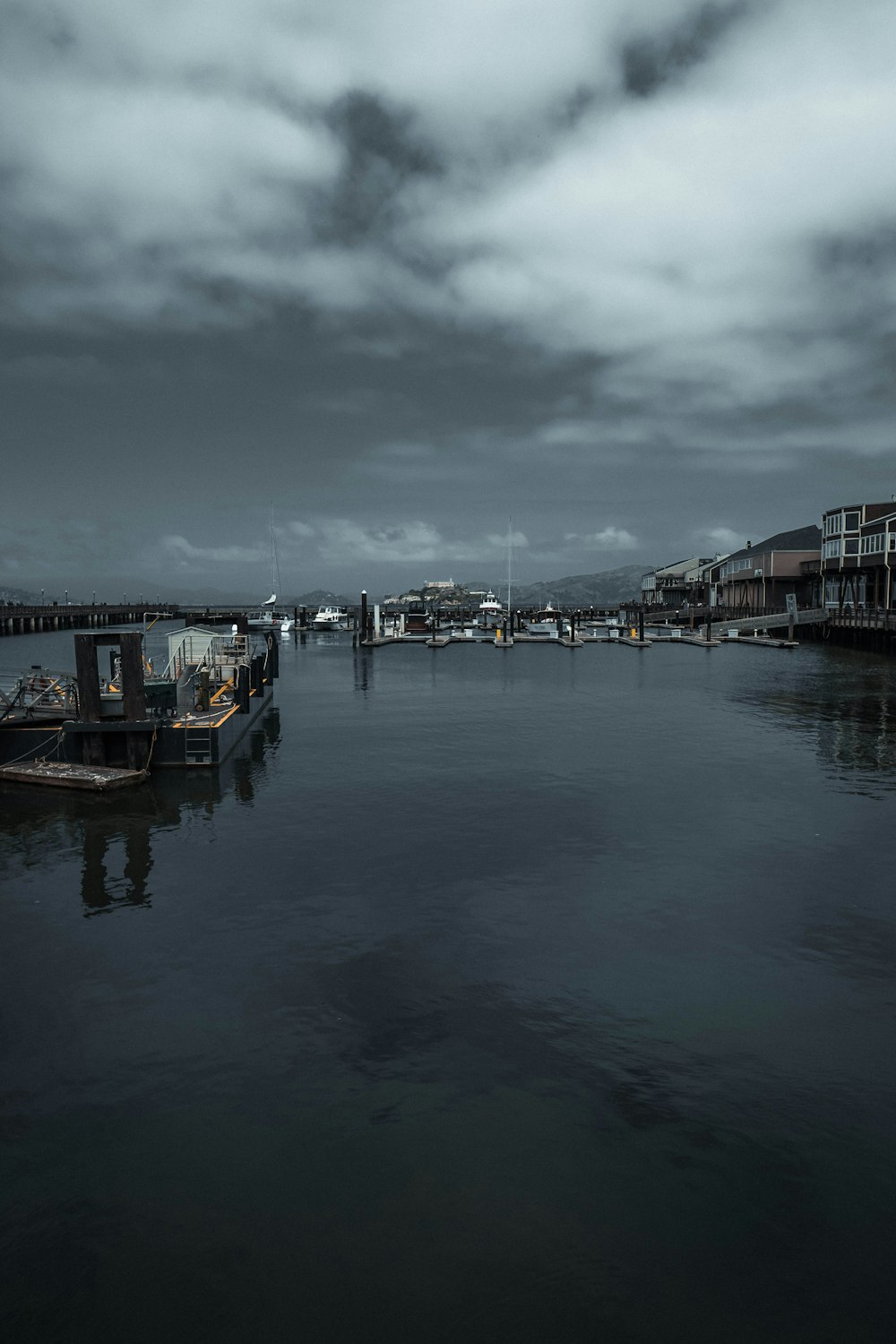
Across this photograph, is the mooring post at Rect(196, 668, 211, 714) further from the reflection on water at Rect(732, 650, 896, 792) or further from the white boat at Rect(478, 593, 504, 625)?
the white boat at Rect(478, 593, 504, 625)

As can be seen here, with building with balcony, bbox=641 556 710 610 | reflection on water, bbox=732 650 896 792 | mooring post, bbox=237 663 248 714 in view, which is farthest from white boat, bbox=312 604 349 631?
mooring post, bbox=237 663 248 714

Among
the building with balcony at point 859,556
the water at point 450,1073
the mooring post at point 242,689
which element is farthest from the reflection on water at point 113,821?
the building with balcony at point 859,556

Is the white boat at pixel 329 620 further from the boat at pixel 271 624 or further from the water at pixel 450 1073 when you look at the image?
the water at pixel 450 1073

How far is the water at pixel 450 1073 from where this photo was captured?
8.35m

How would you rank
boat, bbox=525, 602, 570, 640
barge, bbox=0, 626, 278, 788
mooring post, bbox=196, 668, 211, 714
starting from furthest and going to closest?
boat, bbox=525, 602, 570, 640, mooring post, bbox=196, 668, 211, 714, barge, bbox=0, 626, 278, 788

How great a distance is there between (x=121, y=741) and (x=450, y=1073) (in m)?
24.3

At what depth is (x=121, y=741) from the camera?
31359 mm

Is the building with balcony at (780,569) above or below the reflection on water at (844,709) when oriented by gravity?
above

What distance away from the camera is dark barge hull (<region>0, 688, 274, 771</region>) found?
99.0 feet

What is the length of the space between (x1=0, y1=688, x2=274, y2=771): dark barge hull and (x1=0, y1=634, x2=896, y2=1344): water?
14.8 feet

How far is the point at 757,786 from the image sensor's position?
2959 cm

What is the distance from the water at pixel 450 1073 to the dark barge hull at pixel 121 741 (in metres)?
4.51

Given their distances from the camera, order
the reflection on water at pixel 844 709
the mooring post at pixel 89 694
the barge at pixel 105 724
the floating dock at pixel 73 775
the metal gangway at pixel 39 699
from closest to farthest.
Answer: the floating dock at pixel 73 775 → the mooring post at pixel 89 694 → the barge at pixel 105 724 → the metal gangway at pixel 39 699 → the reflection on water at pixel 844 709

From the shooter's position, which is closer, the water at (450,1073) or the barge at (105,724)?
the water at (450,1073)
